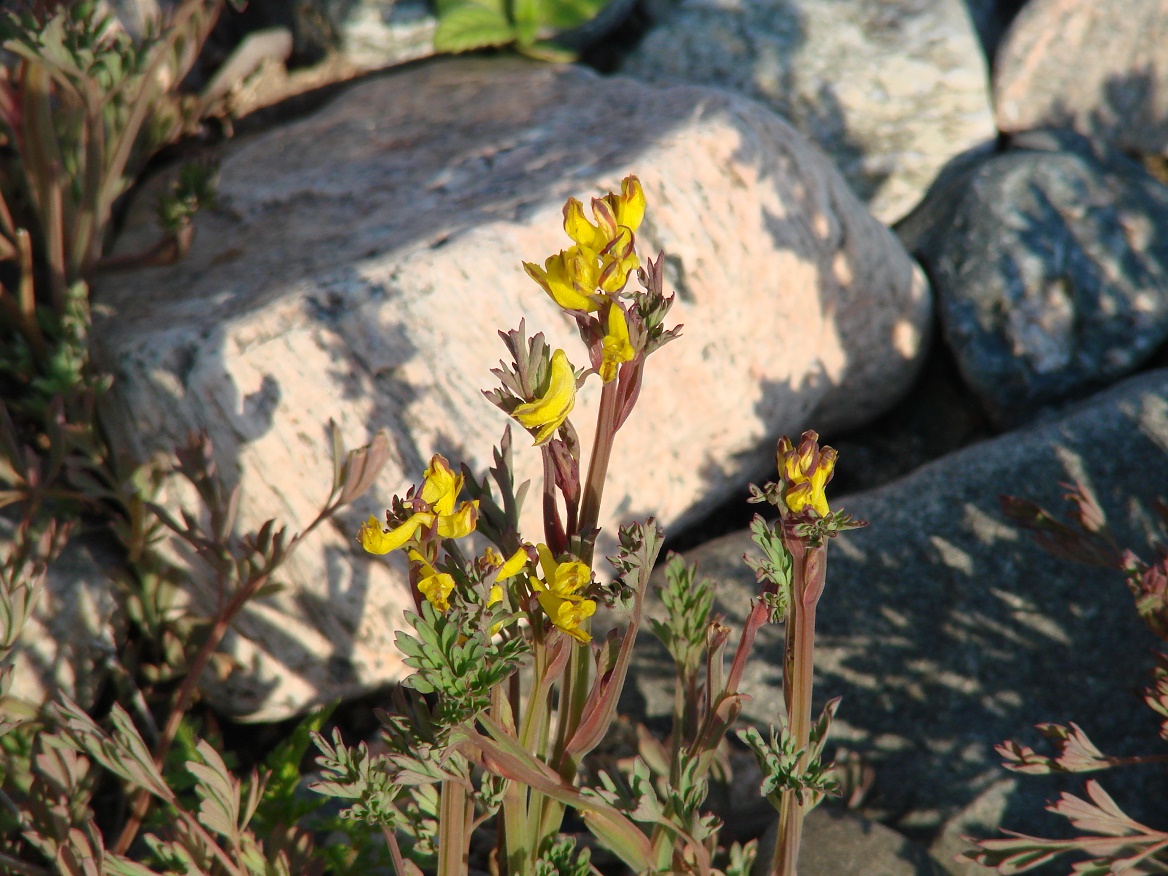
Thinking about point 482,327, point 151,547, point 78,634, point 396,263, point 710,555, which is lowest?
point 710,555

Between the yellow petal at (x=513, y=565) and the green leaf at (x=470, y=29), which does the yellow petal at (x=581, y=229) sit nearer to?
the yellow petal at (x=513, y=565)

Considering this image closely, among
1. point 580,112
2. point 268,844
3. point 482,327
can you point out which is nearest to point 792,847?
point 268,844

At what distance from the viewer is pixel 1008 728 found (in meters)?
2.40

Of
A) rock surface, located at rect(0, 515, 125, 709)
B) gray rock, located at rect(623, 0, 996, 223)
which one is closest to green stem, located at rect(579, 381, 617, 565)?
rock surface, located at rect(0, 515, 125, 709)

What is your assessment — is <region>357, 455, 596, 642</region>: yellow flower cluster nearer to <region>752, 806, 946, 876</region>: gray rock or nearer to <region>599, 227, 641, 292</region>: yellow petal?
<region>599, 227, 641, 292</region>: yellow petal

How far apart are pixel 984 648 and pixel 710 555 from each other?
72cm

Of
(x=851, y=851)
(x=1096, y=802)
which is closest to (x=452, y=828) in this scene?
(x=851, y=851)

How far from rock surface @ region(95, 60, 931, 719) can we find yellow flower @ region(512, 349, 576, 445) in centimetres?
125

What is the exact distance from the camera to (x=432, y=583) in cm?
124

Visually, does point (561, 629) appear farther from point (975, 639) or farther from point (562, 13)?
point (562, 13)

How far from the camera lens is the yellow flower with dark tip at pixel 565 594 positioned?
1258 millimetres

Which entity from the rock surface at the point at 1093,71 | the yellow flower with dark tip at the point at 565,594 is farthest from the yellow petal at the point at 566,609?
the rock surface at the point at 1093,71

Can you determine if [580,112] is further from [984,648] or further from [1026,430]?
[984,648]

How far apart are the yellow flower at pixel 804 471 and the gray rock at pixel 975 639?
1216 millimetres
